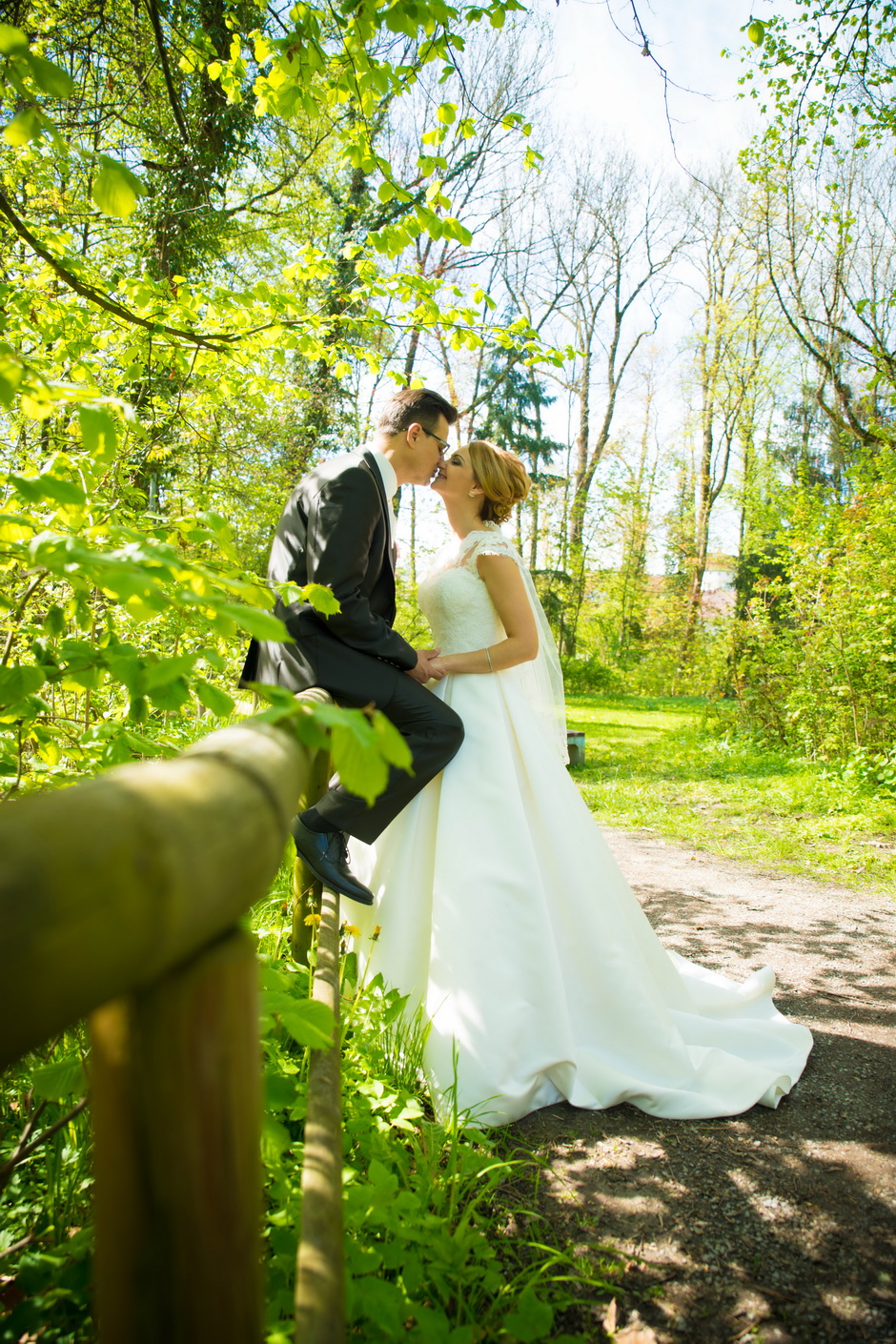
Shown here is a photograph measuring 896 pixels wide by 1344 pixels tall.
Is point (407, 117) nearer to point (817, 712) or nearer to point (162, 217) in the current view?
point (162, 217)

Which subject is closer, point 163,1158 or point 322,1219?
point 163,1158

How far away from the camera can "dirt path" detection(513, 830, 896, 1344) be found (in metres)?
1.66

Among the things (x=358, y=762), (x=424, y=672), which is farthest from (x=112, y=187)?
(x=424, y=672)

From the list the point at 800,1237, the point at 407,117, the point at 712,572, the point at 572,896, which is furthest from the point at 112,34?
the point at 712,572

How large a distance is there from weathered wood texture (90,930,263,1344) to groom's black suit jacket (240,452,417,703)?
2.39m

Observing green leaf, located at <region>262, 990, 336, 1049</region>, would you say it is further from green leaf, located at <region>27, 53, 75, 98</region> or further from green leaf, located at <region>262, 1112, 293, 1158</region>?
green leaf, located at <region>27, 53, 75, 98</region>

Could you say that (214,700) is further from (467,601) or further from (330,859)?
(467,601)

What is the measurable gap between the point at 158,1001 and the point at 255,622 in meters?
0.50

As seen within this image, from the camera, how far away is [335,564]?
2951mm

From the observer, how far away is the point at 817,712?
9.30 m


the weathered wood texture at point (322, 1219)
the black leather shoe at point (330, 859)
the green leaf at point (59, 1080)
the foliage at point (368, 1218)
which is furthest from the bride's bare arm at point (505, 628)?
the green leaf at point (59, 1080)

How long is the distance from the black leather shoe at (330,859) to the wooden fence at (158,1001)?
2.20m

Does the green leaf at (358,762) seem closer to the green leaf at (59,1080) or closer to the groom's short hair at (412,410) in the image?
the green leaf at (59,1080)

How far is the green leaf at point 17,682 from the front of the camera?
4.49 ft
